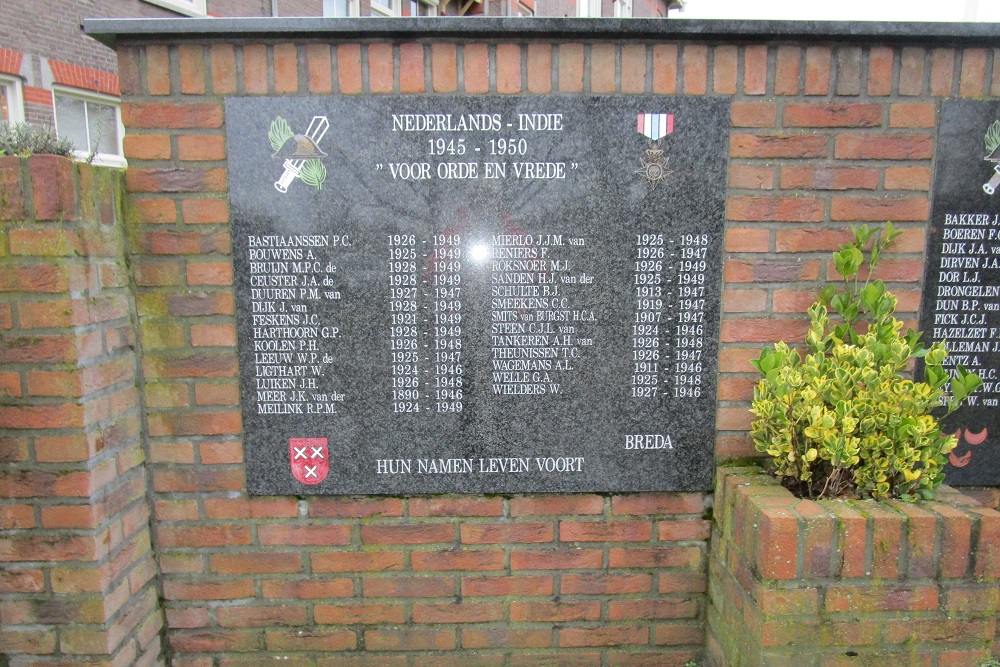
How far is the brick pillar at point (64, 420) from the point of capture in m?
1.74

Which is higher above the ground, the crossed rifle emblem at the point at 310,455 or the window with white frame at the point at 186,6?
the window with white frame at the point at 186,6

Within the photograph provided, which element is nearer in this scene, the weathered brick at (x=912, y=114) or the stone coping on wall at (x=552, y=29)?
the stone coping on wall at (x=552, y=29)

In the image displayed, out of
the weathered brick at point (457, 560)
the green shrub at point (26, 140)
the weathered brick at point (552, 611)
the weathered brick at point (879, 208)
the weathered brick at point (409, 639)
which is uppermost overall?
the green shrub at point (26, 140)

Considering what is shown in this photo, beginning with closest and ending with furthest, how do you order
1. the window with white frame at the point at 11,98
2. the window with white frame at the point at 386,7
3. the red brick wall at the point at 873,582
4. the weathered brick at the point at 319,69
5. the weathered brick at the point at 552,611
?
the red brick wall at the point at 873,582 → the weathered brick at the point at 319,69 → the weathered brick at the point at 552,611 → the window with white frame at the point at 11,98 → the window with white frame at the point at 386,7

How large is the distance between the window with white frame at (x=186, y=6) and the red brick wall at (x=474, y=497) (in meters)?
8.52

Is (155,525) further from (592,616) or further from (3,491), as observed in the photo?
(592,616)

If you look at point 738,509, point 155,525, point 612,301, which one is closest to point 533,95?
point 612,301

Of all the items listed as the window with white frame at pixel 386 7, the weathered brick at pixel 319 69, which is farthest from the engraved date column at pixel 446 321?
the window with white frame at pixel 386 7

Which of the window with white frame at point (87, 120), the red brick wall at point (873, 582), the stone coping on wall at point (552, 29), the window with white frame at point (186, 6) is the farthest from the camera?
the window with white frame at point (186, 6)

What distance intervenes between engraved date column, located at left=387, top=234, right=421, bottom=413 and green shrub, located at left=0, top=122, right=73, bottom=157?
1104 millimetres

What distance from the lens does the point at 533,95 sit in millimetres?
1975

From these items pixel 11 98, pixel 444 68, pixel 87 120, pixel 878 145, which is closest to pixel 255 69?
pixel 444 68

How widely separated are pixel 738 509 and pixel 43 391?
7.63 feet

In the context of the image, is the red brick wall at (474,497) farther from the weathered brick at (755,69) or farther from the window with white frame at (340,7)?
the window with white frame at (340,7)
